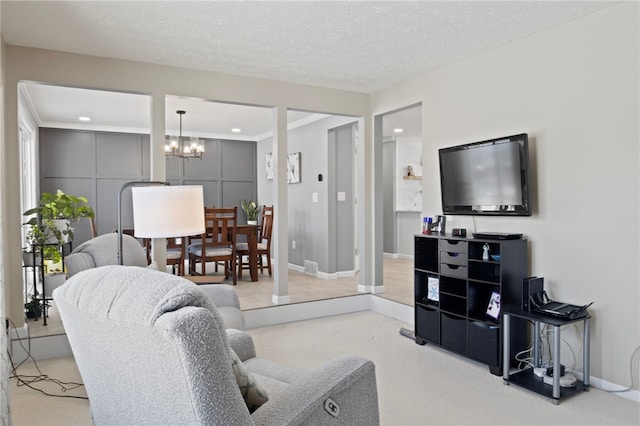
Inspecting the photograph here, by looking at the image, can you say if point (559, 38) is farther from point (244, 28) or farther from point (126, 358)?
point (126, 358)

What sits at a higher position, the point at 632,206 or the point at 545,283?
the point at 632,206

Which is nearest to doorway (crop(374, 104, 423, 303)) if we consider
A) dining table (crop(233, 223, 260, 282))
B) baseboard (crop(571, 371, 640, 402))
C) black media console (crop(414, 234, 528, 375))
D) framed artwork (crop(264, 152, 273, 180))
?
framed artwork (crop(264, 152, 273, 180))

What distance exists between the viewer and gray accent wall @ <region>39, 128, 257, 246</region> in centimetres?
711

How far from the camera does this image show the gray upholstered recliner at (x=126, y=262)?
9.30 ft

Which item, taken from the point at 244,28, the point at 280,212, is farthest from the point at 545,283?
the point at 244,28

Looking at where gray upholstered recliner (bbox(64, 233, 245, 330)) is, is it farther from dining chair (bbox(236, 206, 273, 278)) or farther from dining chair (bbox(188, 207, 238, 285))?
dining chair (bbox(236, 206, 273, 278))

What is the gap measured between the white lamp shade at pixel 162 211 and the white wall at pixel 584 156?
7.94 feet

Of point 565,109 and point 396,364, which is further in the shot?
point 396,364

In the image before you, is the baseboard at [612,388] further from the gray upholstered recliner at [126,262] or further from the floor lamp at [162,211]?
the floor lamp at [162,211]

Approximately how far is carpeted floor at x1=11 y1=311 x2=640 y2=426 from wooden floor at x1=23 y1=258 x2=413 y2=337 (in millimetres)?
509

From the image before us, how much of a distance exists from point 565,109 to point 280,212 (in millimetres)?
2661

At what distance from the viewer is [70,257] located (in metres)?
3.14

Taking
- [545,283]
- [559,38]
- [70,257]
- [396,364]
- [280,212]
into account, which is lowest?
[396,364]

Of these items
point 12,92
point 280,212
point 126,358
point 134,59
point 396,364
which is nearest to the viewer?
point 126,358
